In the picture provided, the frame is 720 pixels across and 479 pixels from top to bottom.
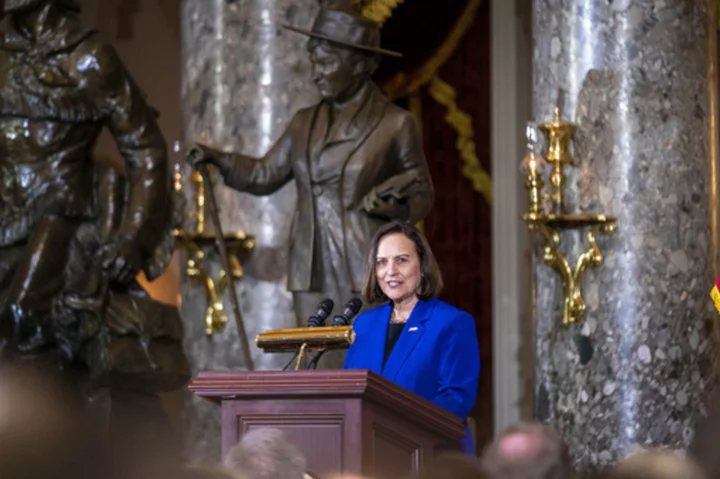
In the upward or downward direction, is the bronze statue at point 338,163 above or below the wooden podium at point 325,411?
above

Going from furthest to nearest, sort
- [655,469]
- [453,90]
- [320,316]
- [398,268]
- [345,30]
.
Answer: [453,90], [345,30], [398,268], [320,316], [655,469]

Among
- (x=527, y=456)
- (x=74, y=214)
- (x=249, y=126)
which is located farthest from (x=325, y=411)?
(x=249, y=126)

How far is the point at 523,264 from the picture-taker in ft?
35.8

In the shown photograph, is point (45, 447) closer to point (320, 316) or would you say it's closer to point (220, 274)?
point (320, 316)

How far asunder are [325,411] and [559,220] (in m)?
2.68

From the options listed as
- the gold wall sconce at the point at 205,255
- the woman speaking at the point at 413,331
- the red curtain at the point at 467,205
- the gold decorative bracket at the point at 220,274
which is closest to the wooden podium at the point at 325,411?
the woman speaking at the point at 413,331

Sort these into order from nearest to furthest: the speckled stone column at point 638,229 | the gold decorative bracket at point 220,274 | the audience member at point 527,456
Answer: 1. the audience member at point 527,456
2. the speckled stone column at point 638,229
3. the gold decorative bracket at point 220,274

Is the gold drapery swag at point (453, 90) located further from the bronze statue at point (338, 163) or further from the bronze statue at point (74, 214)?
the bronze statue at point (338, 163)

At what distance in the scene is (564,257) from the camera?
6945 mm

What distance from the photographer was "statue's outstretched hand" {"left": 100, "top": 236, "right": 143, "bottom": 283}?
7.82 metres

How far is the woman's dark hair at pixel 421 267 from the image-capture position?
5.43m

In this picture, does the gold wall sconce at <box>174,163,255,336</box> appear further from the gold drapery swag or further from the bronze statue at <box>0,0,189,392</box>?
the gold drapery swag

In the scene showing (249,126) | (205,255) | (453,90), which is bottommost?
(205,255)

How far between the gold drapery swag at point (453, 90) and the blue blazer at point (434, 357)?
5.83m
